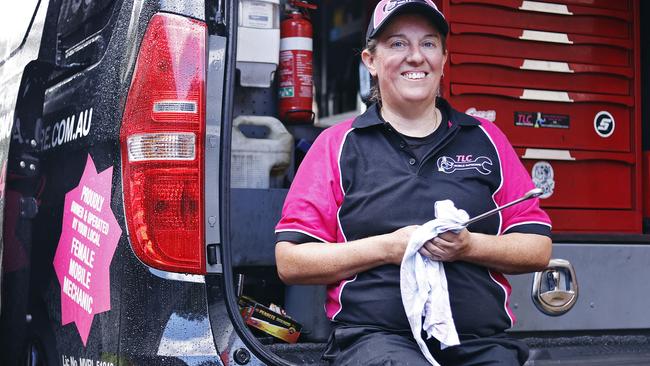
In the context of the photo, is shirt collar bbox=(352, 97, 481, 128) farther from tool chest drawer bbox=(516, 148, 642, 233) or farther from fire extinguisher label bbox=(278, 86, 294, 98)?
Answer: tool chest drawer bbox=(516, 148, 642, 233)

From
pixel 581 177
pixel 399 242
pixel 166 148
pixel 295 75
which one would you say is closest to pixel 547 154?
pixel 581 177

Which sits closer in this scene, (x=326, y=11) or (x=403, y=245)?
(x=403, y=245)

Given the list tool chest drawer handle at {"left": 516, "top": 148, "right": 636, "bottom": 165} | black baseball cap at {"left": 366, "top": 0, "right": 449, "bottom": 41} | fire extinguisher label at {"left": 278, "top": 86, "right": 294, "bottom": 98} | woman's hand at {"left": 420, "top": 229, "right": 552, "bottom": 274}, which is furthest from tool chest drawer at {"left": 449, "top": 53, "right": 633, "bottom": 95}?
woman's hand at {"left": 420, "top": 229, "right": 552, "bottom": 274}

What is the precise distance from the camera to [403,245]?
2.24 m

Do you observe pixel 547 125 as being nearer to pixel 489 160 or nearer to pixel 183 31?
pixel 489 160

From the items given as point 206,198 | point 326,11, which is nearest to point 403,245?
point 206,198

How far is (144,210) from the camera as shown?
2186 mm

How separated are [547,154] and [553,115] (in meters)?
0.15

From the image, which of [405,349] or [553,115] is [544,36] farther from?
[405,349]

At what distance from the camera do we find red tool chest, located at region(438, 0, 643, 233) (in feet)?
11.2

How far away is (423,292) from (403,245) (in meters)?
0.12

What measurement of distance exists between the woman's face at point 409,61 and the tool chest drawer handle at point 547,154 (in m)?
1.02

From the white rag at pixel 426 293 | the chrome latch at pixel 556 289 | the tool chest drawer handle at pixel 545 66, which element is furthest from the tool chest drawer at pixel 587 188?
the white rag at pixel 426 293

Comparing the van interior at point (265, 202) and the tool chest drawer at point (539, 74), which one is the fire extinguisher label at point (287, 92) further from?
the tool chest drawer at point (539, 74)
